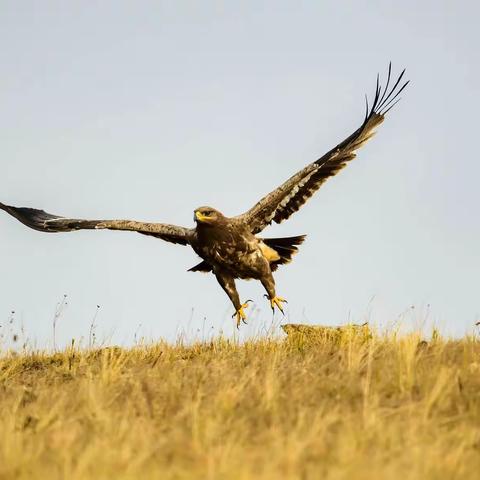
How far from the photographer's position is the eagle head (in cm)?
1166

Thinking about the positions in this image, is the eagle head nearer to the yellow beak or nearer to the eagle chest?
the yellow beak

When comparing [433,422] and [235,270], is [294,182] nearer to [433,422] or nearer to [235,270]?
[235,270]

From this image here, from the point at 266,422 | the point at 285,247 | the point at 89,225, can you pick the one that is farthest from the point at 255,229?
the point at 266,422

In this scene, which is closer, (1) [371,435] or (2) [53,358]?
(1) [371,435]

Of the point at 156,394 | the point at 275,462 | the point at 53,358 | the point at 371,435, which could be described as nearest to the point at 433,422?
the point at 371,435

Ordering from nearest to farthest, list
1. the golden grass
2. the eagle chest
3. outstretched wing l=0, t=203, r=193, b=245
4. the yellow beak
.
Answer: the golden grass → the yellow beak → the eagle chest → outstretched wing l=0, t=203, r=193, b=245

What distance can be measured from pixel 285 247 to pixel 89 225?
3.37m

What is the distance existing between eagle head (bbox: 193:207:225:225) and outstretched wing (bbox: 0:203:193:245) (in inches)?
32.7

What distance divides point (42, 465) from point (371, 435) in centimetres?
201

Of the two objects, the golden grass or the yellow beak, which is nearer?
the golden grass

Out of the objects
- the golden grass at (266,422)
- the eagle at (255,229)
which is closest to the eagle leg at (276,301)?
the eagle at (255,229)

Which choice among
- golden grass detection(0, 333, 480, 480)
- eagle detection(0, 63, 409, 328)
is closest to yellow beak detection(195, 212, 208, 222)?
eagle detection(0, 63, 409, 328)

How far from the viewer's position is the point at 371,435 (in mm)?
4840

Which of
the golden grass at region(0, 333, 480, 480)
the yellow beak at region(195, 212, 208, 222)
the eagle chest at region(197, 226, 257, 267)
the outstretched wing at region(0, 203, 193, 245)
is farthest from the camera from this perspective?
the outstretched wing at region(0, 203, 193, 245)
